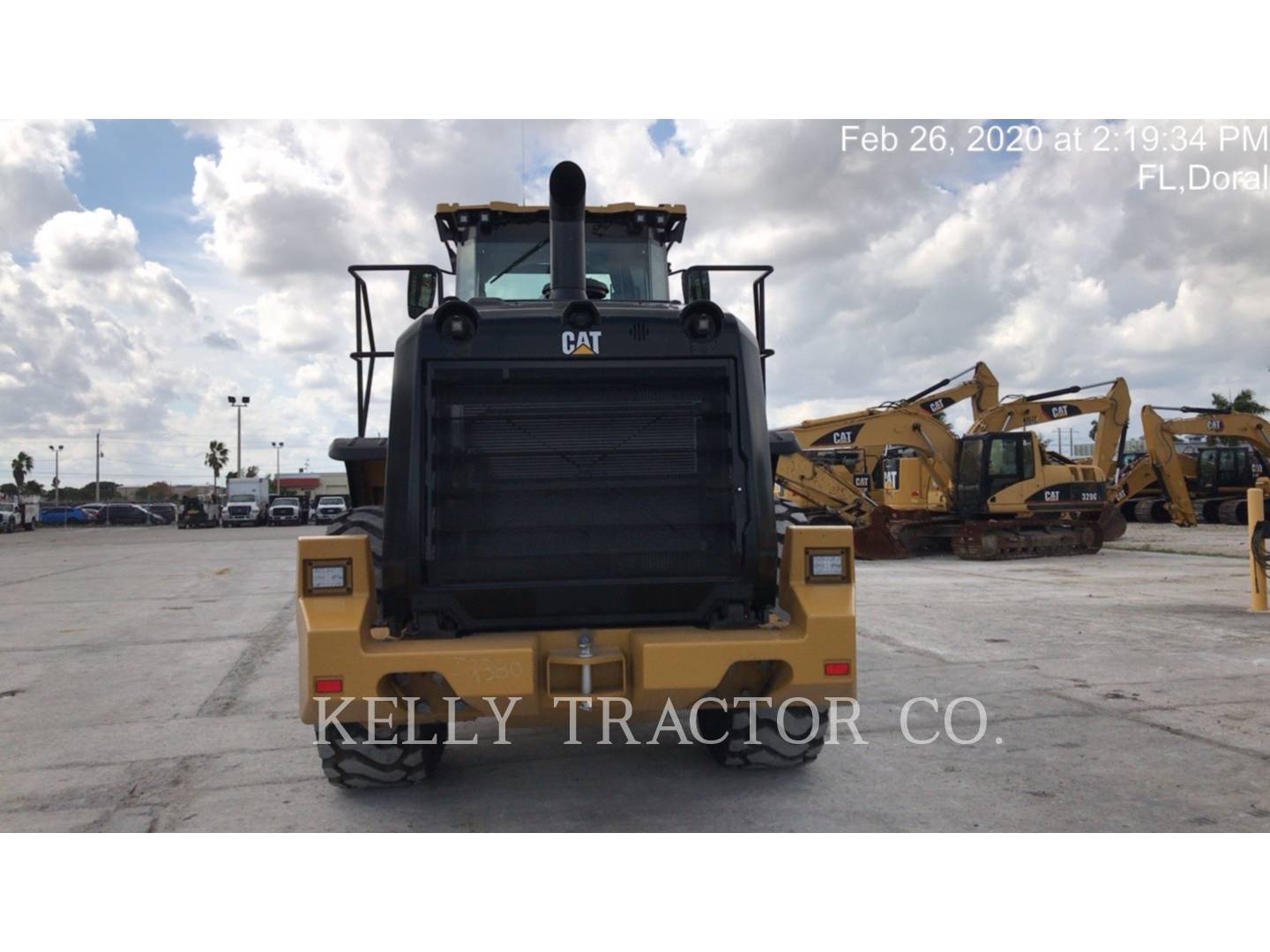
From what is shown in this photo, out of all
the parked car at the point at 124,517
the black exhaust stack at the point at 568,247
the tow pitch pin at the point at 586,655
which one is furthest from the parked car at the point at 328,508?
the tow pitch pin at the point at 586,655

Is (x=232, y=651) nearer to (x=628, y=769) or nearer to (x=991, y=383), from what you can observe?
(x=628, y=769)

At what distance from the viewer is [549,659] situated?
14.2 feet

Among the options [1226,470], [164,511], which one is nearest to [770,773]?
[1226,470]

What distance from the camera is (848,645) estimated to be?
4.42 meters

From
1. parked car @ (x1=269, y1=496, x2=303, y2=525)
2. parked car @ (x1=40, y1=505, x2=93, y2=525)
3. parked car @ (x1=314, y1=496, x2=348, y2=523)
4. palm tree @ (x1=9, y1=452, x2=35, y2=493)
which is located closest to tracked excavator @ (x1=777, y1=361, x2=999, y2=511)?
parked car @ (x1=314, y1=496, x2=348, y2=523)

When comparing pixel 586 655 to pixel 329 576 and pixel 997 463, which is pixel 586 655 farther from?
pixel 997 463

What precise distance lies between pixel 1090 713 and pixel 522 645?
13.3 ft

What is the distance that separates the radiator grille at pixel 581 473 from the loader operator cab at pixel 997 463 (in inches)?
631

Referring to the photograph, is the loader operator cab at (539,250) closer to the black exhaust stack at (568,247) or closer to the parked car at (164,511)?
the black exhaust stack at (568,247)

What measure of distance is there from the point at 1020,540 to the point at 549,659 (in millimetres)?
16637

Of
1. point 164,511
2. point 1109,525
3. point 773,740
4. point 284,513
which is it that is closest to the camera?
point 773,740

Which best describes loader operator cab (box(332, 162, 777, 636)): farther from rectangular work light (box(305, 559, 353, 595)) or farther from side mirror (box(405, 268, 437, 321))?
side mirror (box(405, 268, 437, 321))

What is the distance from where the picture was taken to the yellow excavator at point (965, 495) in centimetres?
1941

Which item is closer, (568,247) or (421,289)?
(568,247)
